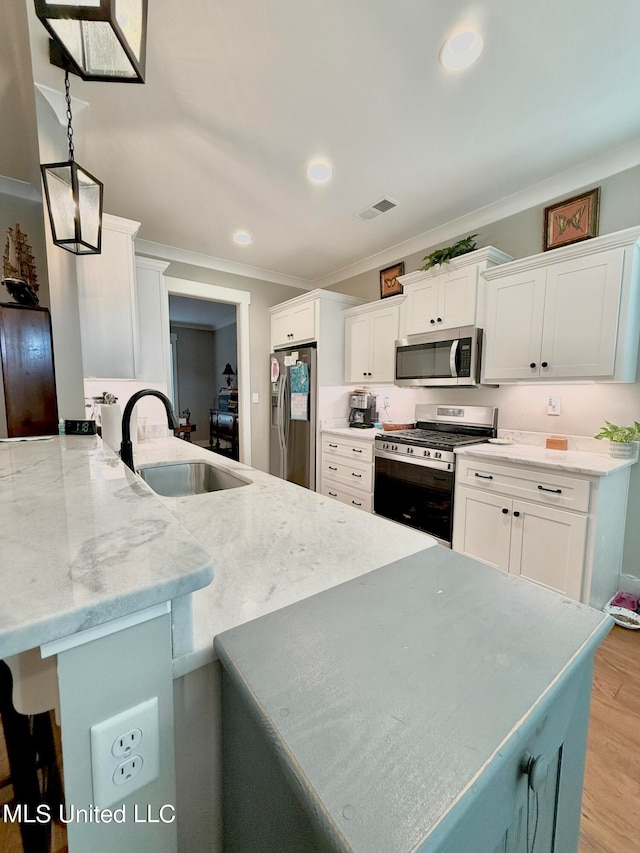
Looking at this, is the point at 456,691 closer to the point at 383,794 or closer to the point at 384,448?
the point at 383,794

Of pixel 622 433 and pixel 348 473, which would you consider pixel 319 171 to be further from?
pixel 622 433

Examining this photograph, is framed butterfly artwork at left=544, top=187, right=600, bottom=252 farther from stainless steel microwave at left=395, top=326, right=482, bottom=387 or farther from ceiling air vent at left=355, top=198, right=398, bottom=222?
ceiling air vent at left=355, top=198, right=398, bottom=222

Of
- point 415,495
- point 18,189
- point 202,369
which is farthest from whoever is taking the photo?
point 202,369

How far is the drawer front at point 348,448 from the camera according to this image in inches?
120

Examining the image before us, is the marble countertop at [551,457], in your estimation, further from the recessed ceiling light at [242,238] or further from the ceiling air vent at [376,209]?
the recessed ceiling light at [242,238]

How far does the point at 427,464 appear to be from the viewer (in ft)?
8.23

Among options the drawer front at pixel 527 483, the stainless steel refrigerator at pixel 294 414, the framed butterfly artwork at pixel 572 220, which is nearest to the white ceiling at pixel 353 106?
the framed butterfly artwork at pixel 572 220

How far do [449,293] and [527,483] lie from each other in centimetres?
153

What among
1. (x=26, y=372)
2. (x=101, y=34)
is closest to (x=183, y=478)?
(x=26, y=372)

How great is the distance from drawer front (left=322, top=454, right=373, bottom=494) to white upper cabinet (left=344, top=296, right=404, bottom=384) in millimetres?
853

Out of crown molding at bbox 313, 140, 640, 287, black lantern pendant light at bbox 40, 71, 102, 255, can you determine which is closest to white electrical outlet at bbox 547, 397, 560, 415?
crown molding at bbox 313, 140, 640, 287

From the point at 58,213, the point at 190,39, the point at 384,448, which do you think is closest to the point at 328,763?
the point at 58,213

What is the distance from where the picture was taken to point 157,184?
2.35 metres

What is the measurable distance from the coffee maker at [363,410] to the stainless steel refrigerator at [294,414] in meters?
0.47
